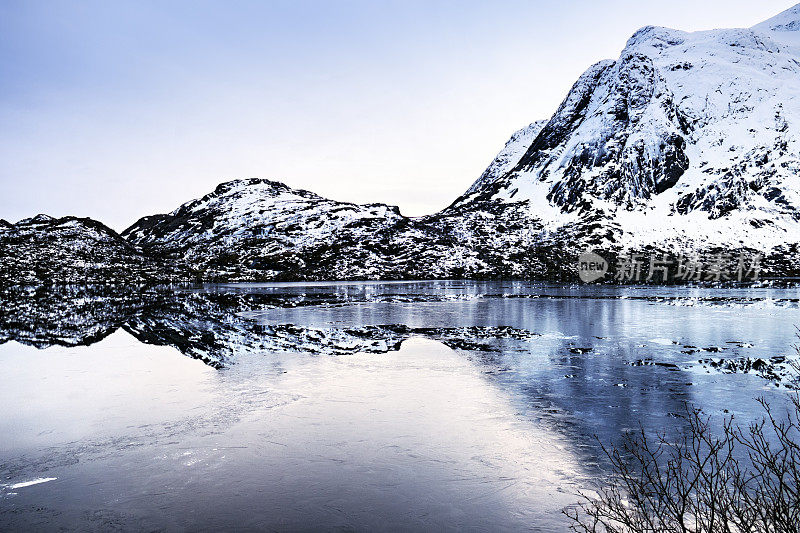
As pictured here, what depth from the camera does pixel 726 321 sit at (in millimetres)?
45594

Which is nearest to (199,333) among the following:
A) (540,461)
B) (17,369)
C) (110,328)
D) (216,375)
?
(110,328)

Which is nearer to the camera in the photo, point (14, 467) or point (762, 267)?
point (14, 467)

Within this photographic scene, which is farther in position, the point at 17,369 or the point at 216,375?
the point at 17,369

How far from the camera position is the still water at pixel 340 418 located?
1098 centimetres

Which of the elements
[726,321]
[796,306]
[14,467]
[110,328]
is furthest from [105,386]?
[796,306]

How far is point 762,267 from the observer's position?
635 feet

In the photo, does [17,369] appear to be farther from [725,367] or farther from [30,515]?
[725,367]

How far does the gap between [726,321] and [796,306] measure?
2081 cm

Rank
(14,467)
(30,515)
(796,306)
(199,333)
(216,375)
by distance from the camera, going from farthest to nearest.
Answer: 1. (796,306)
2. (199,333)
3. (216,375)
4. (14,467)
5. (30,515)

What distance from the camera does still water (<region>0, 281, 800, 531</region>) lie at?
10977mm

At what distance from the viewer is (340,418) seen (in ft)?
57.1

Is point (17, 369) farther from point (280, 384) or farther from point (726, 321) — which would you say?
point (726, 321)

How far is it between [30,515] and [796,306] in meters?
69.7

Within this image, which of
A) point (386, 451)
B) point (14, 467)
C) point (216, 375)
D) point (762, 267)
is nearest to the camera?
point (14, 467)
